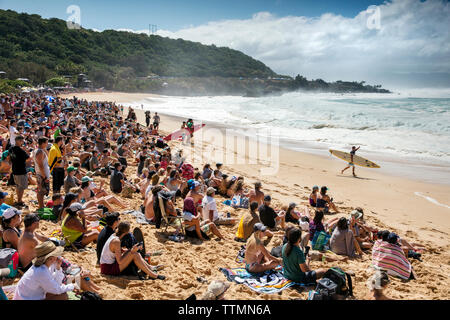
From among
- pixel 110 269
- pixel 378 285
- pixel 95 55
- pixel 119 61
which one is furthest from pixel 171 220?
pixel 119 61

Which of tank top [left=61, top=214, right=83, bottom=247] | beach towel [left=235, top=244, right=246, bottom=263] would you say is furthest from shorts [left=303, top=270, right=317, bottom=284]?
tank top [left=61, top=214, right=83, bottom=247]

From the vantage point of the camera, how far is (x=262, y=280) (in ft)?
14.8

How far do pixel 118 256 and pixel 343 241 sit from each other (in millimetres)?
3805

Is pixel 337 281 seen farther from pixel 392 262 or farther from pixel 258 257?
pixel 392 262

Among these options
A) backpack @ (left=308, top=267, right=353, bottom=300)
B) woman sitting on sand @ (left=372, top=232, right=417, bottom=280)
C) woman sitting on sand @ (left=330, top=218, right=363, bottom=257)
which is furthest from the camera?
woman sitting on sand @ (left=330, top=218, right=363, bottom=257)

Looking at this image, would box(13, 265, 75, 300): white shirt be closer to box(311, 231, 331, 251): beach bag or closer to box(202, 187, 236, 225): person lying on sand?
box(202, 187, 236, 225): person lying on sand

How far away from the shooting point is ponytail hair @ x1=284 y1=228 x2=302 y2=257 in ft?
14.0

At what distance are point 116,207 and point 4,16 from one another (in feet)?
306

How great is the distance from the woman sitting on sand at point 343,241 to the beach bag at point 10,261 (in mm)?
4815

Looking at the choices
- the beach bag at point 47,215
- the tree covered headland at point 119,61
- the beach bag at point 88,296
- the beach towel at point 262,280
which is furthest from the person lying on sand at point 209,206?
the tree covered headland at point 119,61

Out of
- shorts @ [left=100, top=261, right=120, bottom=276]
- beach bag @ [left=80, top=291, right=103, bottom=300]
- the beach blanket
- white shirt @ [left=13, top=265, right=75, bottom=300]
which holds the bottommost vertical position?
the beach blanket

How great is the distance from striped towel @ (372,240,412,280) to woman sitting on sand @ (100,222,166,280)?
11.7 ft

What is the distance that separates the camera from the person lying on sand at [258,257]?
4.66 m

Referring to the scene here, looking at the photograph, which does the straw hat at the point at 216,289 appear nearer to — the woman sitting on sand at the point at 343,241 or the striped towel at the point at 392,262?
the striped towel at the point at 392,262
